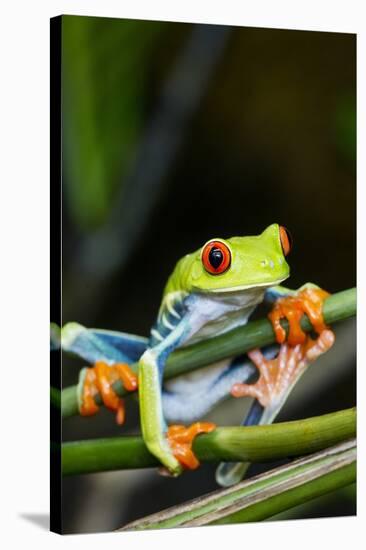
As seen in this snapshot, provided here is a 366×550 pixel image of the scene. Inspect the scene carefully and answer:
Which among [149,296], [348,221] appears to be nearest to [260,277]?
[149,296]

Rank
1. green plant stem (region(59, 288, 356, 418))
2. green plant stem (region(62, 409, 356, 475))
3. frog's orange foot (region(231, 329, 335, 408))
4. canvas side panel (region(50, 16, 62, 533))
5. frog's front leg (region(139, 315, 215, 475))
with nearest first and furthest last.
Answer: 1. green plant stem (region(62, 409, 356, 475))
2. canvas side panel (region(50, 16, 62, 533))
3. frog's front leg (region(139, 315, 215, 475))
4. green plant stem (region(59, 288, 356, 418))
5. frog's orange foot (region(231, 329, 335, 408))

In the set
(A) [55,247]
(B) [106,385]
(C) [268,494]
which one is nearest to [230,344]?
(B) [106,385]

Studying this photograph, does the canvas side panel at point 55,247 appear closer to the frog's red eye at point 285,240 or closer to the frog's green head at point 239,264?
the frog's green head at point 239,264

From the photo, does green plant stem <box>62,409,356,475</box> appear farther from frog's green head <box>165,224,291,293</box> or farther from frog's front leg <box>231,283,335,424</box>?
frog's green head <box>165,224,291,293</box>

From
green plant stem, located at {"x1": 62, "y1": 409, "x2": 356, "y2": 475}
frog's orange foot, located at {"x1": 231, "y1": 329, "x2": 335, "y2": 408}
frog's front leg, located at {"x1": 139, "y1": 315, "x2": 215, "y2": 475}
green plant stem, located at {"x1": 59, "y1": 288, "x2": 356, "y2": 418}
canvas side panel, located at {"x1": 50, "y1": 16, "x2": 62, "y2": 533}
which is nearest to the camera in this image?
green plant stem, located at {"x1": 62, "y1": 409, "x2": 356, "y2": 475}

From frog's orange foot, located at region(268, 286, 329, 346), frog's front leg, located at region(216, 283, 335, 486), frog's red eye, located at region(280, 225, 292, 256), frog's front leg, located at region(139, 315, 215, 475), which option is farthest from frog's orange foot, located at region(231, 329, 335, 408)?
frog's red eye, located at region(280, 225, 292, 256)

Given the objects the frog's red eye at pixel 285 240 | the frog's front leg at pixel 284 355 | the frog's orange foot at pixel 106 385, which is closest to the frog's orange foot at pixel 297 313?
the frog's front leg at pixel 284 355

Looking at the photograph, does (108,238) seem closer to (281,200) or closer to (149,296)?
(149,296)

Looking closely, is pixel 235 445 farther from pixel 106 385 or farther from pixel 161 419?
pixel 106 385

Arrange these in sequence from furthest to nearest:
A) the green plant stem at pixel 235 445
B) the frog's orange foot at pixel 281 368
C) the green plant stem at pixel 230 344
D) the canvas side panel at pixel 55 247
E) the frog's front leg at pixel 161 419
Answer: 1. the frog's orange foot at pixel 281 368
2. the green plant stem at pixel 230 344
3. the frog's front leg at pixel 161 419
4. the canvas side panel at pixel 55 247
5. the green plant stem at pixel 235 445
